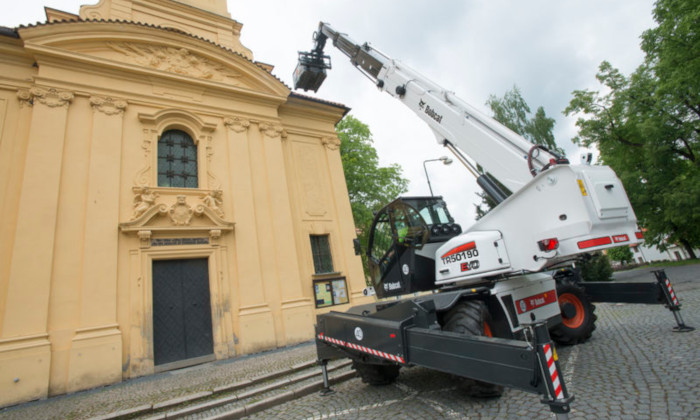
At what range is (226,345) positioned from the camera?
8.74 meters

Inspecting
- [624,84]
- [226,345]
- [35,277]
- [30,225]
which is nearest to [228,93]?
[30,225]

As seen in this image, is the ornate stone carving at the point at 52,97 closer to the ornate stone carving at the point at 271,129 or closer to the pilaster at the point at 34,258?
the pilaster at the point at 34,258

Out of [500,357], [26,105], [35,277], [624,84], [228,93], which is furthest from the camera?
[624,84]

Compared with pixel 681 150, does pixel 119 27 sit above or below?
above

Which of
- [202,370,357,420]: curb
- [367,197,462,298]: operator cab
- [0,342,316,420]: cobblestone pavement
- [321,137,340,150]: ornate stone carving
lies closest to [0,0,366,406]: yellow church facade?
[0,342,316,420]: cobblestone pavement

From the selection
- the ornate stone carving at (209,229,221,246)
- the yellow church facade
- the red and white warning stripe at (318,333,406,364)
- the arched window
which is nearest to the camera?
the red and white warning stripe at (318,333,406,364)

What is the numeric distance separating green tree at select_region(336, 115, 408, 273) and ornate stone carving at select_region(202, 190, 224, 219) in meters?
10.4

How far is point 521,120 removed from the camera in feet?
71.9

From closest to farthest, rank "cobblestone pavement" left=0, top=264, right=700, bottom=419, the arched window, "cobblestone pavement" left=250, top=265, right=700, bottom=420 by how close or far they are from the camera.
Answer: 1. "cobblestone pavement" left=250, top=265, right=700, bottom=420
2. "cobblestone pavement" left=0, top=264, right=700, bottom=419
3. the arched window

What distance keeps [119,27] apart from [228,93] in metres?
3.51

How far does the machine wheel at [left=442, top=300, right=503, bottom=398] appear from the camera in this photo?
3584 millimetres

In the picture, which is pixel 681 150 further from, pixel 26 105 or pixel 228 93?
pixel 26 105

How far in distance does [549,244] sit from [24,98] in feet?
41.0

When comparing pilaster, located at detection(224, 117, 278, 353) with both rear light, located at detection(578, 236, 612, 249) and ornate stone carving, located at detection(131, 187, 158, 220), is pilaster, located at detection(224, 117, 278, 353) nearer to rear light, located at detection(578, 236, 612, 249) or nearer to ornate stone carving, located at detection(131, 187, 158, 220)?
ornate stone carving, located at detection(131, 187, 158, 220)
